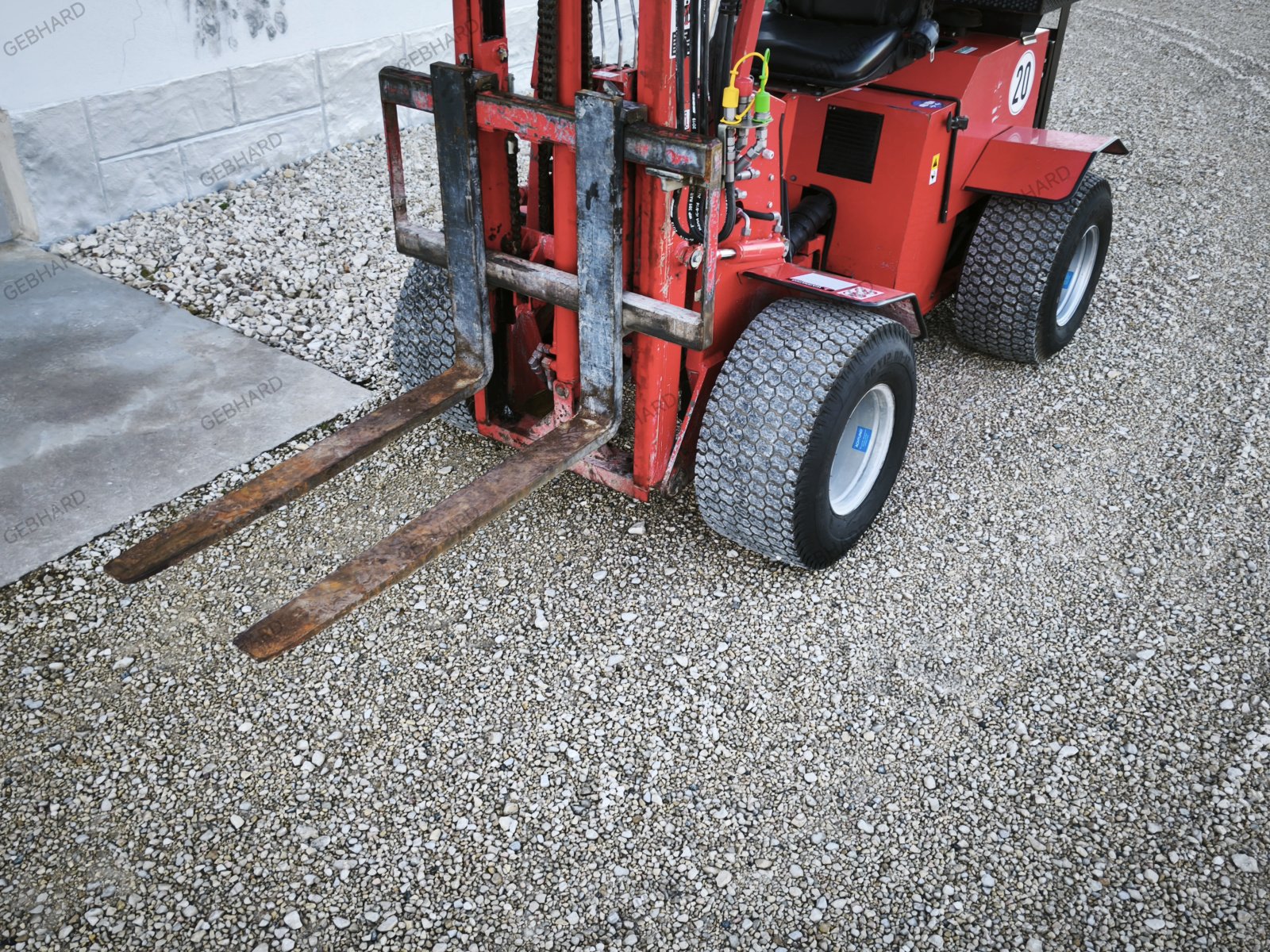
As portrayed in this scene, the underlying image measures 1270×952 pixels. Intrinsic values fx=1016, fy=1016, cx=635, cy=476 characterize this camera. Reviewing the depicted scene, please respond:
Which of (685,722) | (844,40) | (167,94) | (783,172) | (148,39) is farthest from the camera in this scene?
(167,94)

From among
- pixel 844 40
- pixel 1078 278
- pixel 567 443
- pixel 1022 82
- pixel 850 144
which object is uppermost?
pixel 844 40

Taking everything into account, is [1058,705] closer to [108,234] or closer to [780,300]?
[780,300]

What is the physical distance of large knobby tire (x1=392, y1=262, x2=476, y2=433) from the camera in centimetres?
352

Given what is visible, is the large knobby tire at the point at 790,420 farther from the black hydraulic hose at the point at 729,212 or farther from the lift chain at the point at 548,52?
the lift chain at the point at 548,52

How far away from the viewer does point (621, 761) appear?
9.12 ft

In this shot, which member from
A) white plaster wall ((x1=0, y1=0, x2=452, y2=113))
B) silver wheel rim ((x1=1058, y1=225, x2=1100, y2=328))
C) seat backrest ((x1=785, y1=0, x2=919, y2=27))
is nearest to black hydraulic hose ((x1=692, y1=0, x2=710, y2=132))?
seat backrest ((x1=785, y1=0, x2=919, y2=27))

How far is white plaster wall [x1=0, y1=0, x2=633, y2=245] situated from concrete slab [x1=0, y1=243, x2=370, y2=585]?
0.58m

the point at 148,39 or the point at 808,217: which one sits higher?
the point at 148,39

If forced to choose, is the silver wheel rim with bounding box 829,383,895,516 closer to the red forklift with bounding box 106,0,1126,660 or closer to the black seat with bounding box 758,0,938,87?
the red forklift with bounding box 106,0,1126,660

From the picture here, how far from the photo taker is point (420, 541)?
251 centimetres

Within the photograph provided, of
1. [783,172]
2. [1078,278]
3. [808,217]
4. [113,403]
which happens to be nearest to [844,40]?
[783,172]

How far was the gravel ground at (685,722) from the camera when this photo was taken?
7.98ft

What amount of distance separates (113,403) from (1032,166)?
3.85m

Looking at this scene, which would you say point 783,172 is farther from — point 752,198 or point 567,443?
point 567,443
